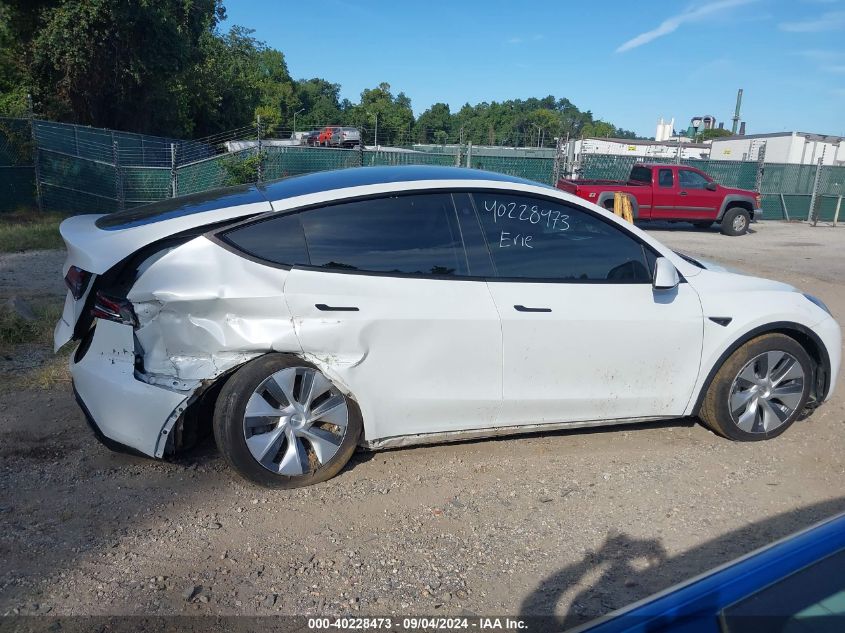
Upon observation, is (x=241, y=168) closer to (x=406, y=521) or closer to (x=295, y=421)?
(x=295, y=421)

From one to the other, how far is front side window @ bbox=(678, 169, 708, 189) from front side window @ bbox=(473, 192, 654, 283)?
16.0m

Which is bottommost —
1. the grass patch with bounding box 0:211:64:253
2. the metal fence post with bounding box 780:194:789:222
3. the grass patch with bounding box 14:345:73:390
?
the grass patch with bounding box 0:211:64:253

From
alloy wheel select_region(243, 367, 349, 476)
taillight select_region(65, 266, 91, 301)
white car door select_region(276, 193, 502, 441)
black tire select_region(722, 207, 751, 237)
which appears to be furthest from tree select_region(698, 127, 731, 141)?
taillight select_region(65, 266, 91, 301)

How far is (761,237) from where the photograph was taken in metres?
18.6

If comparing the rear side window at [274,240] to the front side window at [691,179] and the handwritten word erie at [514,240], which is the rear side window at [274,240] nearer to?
the handwritten word erie at [514,240]

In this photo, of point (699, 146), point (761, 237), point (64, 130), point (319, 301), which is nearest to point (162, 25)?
point (64, 130)

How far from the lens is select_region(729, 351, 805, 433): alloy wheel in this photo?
4.34 meters

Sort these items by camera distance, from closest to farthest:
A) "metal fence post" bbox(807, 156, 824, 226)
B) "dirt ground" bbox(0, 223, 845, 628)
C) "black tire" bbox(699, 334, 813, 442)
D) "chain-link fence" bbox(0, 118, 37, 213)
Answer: "dirt ground" bbox(0, 223, 845, 628)
"black tire" bbox(699, 334, 813, 442)
"chain-link fence" bbox(0, 118, 37, 213)
"metal fence post" bbox(807, 156, 824, 226)

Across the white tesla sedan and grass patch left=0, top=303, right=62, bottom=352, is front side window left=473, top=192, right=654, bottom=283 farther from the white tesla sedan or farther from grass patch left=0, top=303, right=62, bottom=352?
grass patch left=0, top=303, right=62, bottom=352

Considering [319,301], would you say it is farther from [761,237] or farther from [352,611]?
[761,237]

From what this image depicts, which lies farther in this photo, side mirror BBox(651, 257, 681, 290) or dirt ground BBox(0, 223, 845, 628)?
side mirror BBox(651, 257, 681, 290)

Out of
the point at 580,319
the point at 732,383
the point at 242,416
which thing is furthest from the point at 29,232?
the point at 732,383

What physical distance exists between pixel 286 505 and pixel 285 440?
33 cm

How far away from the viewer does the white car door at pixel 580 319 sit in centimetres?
385
